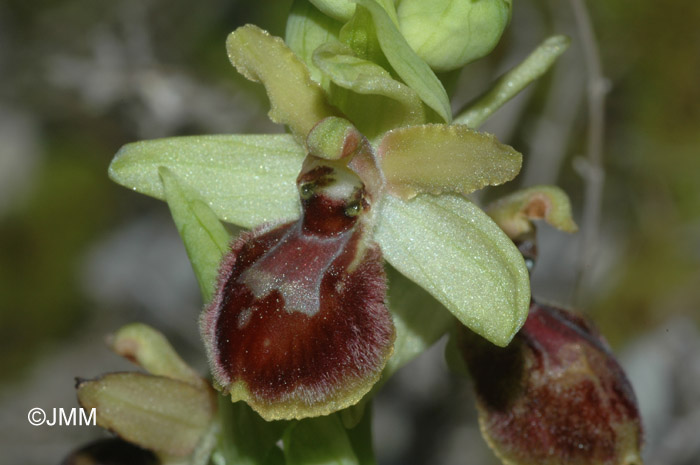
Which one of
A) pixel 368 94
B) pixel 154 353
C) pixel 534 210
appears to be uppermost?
pixel 368 94

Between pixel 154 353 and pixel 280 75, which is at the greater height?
pixel 280 75

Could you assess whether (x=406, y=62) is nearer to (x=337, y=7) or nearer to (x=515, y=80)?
(x=337, y=7)

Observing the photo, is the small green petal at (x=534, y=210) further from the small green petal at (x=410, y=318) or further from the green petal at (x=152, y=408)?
the green petal at (x=152, y=408)

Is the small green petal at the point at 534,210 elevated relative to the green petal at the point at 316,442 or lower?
elevated

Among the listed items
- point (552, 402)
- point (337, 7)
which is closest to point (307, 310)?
point (337, 7)

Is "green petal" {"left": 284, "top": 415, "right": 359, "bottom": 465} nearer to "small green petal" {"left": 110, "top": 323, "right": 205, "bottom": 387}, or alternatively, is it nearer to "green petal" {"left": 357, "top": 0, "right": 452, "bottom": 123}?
"small green petal" {"left": 110, "top": 323, "right": 205, "bottom": 387}

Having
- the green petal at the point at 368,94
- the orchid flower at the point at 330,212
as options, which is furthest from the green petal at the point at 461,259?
the green petal at the point at 368,94

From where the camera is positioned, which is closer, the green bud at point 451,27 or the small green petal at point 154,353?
the green bud at point 451,27

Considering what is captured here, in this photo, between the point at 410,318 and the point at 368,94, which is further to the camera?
the point at 410,318
